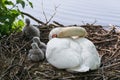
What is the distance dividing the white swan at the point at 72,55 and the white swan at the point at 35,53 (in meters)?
0.12

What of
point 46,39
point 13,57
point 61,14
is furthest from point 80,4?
point 13,57

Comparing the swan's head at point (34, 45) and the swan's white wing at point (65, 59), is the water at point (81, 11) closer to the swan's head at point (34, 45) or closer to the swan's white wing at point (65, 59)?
the swan's head at point (34, 45)

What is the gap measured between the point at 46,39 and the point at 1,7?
1.60 ft

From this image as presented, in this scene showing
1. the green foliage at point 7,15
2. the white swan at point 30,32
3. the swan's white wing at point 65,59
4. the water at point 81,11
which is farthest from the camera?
the water at point 81,11

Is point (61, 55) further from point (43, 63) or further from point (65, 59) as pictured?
point (43, 63)

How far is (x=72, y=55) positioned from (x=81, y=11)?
10.1 feet

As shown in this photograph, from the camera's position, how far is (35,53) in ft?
14.9

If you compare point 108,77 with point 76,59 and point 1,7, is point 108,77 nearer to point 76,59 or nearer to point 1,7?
point 76,59

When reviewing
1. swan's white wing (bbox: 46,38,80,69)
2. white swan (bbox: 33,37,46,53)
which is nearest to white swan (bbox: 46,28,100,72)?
Result: swan's white wing (bbox: 46,38,80,69)

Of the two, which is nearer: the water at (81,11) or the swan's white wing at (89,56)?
the swan's white wing at (89,56)

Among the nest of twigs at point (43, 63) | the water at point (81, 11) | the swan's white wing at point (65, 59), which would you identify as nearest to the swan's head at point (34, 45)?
the nest of twigs at point (43, 63)

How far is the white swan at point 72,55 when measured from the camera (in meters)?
4.27

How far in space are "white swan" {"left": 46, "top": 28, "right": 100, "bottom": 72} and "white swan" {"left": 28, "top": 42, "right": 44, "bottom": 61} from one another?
117mm

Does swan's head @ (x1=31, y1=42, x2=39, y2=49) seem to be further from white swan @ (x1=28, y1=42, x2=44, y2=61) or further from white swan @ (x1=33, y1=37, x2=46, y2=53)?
white swan @ (x1=33, y1=37, x2=46, y2=53)
